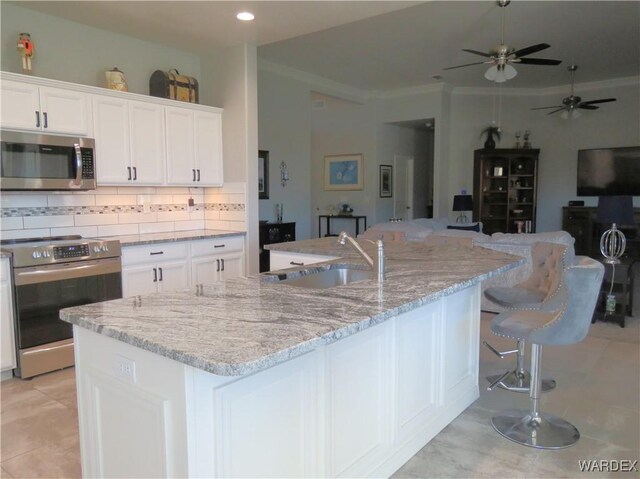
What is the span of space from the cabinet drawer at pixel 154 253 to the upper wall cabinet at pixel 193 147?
2.35ft

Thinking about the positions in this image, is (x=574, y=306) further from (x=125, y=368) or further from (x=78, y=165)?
(x=78, y=165)

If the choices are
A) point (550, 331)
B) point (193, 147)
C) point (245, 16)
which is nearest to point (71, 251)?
point (193, 147)

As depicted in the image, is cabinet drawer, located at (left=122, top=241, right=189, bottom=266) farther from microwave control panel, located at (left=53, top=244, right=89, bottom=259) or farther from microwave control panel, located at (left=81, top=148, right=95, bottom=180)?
microwave control panel, located at (left=81, top=148, right=95, bottom=180)

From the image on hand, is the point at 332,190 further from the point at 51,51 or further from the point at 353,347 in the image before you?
the point at 353,347

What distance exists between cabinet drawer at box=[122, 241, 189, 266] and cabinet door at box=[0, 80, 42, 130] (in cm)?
117

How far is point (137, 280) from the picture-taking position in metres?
4.00

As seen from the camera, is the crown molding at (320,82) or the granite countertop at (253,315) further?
the crown molding at (320,82)

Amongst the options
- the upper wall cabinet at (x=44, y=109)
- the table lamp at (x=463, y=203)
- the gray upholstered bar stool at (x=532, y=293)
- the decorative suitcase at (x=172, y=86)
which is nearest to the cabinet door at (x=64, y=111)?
the upper wall cabinet at (x=44, y=109)

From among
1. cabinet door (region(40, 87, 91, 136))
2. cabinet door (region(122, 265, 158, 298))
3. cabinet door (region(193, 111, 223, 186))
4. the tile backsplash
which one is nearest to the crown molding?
cabinet door (region(193, 111, 223, 186))

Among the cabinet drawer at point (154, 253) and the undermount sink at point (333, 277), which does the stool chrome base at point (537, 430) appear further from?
the cabinet drawer at point (154, 253)

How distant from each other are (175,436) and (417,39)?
568 centimetres

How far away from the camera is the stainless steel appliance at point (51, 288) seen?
3311 mm

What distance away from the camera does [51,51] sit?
405 centimetres

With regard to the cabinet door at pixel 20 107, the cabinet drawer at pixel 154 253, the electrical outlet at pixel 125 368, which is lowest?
the electrical outlet at pixel 125 368
